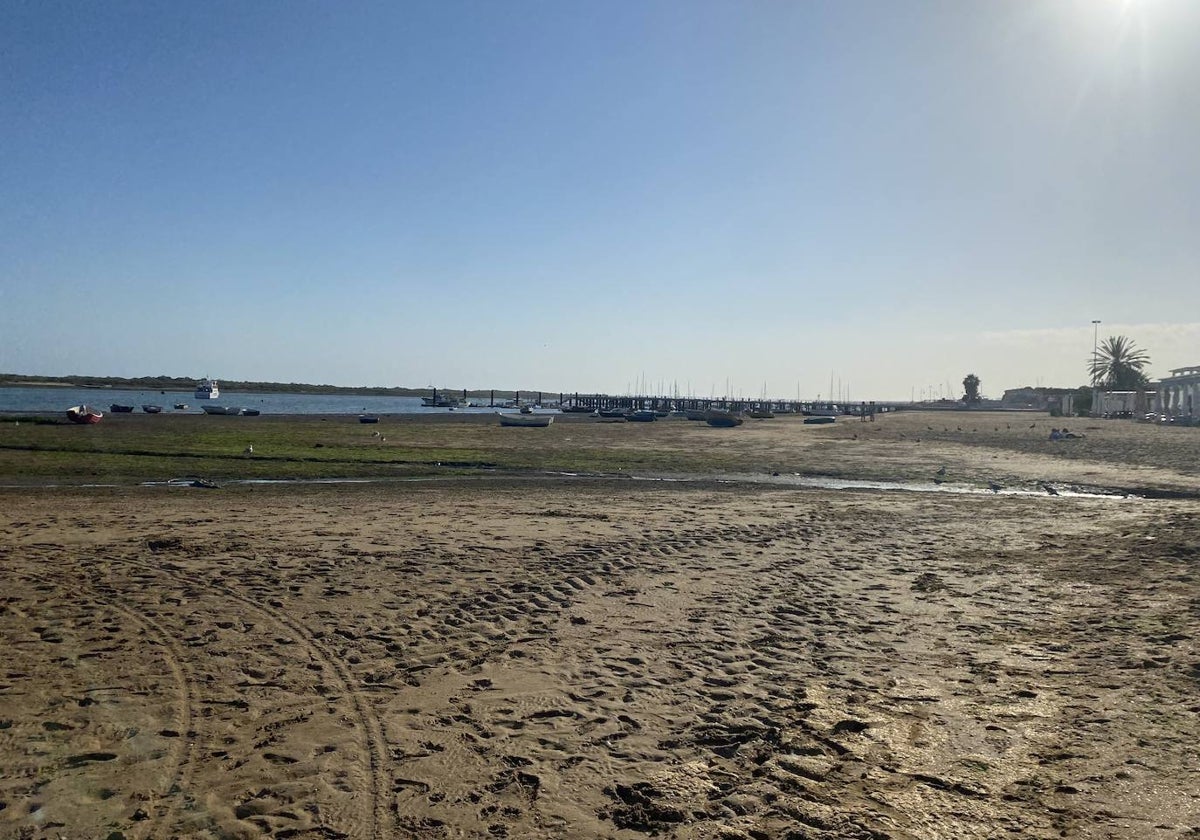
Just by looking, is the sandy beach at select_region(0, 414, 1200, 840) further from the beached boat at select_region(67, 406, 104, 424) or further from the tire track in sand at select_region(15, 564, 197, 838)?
the beached boat at select_region(67, 406, 104, 424)

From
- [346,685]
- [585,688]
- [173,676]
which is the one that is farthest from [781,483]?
[173,676]

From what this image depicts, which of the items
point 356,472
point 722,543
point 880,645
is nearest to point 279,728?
point 880,645

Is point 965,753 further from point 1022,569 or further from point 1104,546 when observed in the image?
point 1104,546

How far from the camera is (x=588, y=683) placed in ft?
22.1

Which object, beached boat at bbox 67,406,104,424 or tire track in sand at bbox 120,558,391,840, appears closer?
tire track in sand at bbox 120,558,391,840

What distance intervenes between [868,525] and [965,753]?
35.6 ft

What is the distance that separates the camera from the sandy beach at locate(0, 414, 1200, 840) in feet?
15.5

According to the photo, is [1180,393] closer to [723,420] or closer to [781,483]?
[723,420]

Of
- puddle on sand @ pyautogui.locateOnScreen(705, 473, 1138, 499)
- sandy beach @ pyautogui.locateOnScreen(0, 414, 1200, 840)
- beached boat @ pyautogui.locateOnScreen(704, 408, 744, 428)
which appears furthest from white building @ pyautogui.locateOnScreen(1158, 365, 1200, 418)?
sandy beach @ pyautogui.locateOnScreen(0, 414, 1200, 840)

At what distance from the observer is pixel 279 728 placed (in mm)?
5707

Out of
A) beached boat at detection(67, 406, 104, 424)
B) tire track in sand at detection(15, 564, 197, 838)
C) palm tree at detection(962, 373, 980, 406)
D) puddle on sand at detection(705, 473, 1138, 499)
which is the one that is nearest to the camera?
tire track in sand at detection(15, 564, 197, 838)

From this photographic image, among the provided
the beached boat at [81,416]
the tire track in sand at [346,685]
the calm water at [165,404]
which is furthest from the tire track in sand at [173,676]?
the calm water at [165,404]

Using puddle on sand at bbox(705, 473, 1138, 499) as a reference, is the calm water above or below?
above

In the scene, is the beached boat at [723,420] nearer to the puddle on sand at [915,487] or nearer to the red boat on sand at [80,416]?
the puddle on sand at [915,487]
